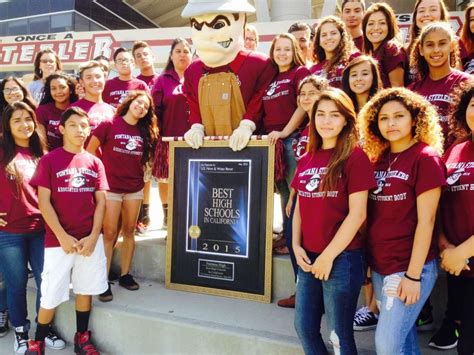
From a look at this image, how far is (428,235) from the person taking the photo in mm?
1888

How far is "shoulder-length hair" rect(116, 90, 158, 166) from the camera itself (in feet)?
11.4

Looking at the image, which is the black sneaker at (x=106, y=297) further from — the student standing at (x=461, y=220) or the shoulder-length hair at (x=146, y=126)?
the student standing at (x=461, y=220)

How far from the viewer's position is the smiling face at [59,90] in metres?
3.73

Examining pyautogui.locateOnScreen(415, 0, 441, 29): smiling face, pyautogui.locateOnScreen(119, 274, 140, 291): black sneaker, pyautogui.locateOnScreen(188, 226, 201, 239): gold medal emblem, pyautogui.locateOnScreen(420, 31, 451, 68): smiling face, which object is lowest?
pyautogui.locateOnScreen(119, 274, 140, 291): black sneaker

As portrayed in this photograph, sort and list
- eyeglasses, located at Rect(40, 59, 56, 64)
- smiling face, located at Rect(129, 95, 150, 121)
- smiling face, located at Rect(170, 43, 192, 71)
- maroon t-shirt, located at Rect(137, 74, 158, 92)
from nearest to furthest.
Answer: smiling face, located at Rect(129, 95, 150, 121) → smiling face, located at Rect(170, 43, 192, 71) → eyeglasses, located at Rect(40, 59, 56, 64) → maroon t-shirt, located at Rect(137, 74, 158, 92)

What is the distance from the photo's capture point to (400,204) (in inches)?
77.4

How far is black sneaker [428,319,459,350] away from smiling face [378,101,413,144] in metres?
1.14

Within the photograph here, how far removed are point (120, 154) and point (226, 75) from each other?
3.47ft

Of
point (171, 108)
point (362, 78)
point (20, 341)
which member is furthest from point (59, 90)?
point (362, 78)

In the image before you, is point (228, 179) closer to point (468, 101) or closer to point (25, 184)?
point (25, 184)

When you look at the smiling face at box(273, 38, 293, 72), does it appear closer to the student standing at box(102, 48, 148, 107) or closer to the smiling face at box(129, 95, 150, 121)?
the smiling face at box(129, 95, 150, 121)

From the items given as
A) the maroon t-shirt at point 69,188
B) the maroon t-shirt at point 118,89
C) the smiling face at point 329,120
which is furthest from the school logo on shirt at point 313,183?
the maroon t-shirt at point 118,89

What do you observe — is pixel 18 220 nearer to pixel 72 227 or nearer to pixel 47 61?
pixel 72 227

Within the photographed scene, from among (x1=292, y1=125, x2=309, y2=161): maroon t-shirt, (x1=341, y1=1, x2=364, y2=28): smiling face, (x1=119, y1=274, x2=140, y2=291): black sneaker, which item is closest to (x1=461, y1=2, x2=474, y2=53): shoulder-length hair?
(x1=341, y1=1, x2=364, y2=28): smiling face
